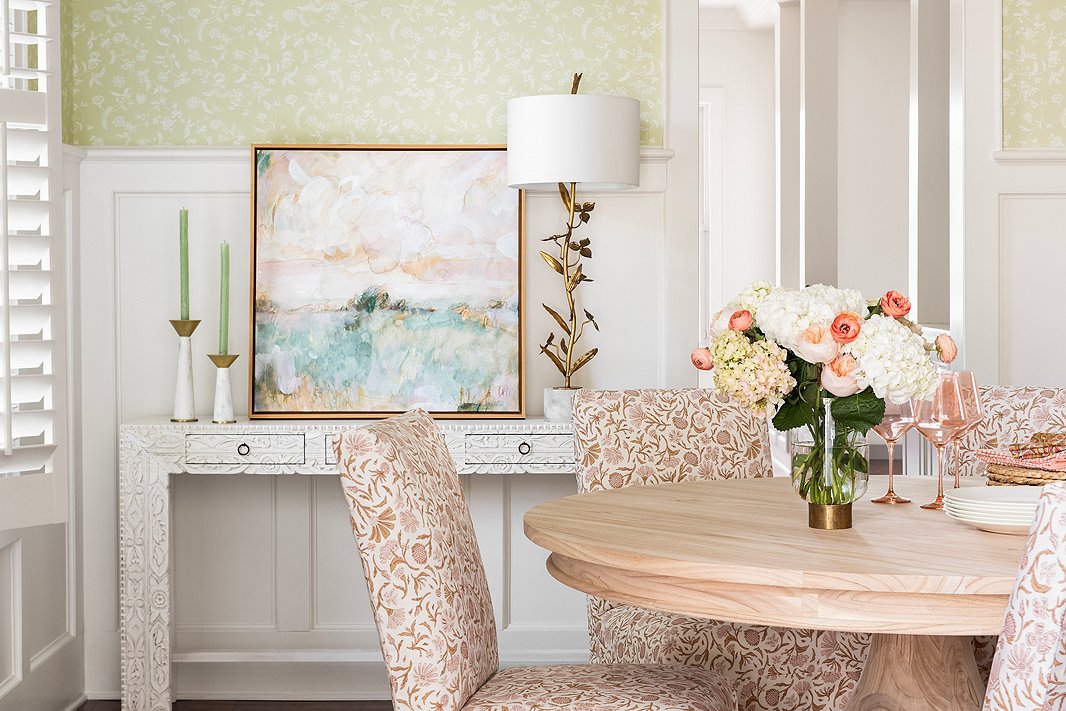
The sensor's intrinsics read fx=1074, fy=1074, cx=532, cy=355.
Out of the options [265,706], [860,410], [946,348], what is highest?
[946,348]

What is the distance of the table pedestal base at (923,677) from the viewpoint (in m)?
1.87

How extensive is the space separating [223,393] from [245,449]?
8.9 inches

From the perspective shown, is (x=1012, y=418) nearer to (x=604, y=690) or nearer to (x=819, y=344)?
(x=819, y=344)

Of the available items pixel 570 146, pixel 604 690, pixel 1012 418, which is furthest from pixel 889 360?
pixel 570 146

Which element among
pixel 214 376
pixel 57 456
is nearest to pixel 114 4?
pixel 214 376

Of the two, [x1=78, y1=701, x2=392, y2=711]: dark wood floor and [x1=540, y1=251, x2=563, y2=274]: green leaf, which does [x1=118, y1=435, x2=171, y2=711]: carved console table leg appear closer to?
[x1=78, y1=701, x2=392, y2=711]: dark wood floor

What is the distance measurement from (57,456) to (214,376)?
1.30 meters

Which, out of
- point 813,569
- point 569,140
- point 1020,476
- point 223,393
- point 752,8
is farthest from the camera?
point 752,8

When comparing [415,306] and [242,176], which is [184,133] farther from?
[415,306]

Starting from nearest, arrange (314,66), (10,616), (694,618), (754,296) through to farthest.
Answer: (754,296) < (694,618) < (10,616) < (314,66)

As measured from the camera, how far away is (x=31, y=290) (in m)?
2.27

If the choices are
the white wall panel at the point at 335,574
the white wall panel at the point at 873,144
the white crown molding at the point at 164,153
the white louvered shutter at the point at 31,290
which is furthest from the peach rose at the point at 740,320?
the white wall panel at the point at 873,144

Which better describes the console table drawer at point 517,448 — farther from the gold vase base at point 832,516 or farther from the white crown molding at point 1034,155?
the white crown molding at point 1034,155

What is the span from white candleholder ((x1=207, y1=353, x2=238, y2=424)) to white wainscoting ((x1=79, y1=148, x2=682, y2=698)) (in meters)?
0.24
